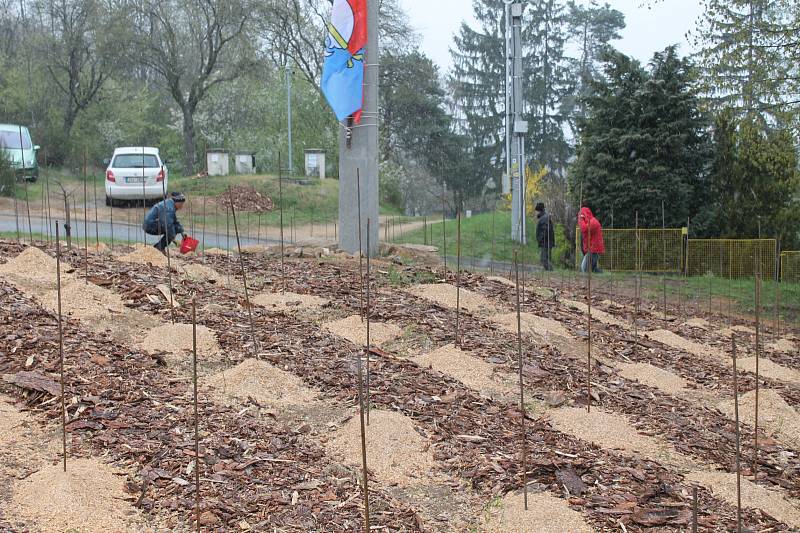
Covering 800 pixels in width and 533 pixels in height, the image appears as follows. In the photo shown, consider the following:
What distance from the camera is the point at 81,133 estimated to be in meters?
Answer: 31.2

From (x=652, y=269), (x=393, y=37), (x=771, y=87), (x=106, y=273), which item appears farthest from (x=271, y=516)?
(x=393, y=37)

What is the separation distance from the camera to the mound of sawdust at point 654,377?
16.6 ft

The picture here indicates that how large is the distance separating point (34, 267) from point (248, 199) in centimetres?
1383

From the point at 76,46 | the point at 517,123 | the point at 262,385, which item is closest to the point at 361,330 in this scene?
the point at 262,385

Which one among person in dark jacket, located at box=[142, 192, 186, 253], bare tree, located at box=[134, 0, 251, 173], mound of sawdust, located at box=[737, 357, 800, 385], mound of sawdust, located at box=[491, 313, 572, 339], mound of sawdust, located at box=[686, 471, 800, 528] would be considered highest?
bare tree, located at box=[134, 0, 251, 173]

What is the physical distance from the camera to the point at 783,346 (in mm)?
7621

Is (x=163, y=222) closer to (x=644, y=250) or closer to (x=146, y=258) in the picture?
(x=146, y=258)

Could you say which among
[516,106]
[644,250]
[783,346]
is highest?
[516,106]

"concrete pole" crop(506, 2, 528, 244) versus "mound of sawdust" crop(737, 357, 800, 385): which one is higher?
"concrete pole" crop(506, 2, 528, 244)

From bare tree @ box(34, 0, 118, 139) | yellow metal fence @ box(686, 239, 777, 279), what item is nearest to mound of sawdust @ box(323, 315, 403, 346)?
yellow metal fence @ box(686, 239, 777, 279)

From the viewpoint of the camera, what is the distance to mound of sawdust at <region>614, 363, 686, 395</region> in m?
5.05

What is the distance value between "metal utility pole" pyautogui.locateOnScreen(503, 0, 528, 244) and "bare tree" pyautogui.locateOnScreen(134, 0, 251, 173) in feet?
38.3

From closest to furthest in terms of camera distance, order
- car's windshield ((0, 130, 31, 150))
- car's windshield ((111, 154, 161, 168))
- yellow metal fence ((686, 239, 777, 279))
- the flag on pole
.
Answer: the flag on pole
yellow metal fence ((686, 239, 777, 279))
car's windshield ((111, 154, 161, 168))
car's windshield ((0, 130, 31, 150))

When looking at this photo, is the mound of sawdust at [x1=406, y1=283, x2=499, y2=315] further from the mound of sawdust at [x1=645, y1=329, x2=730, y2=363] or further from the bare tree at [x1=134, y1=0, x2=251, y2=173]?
the bare tree at [x1=134, y1=0, x2=251, y2=173]
